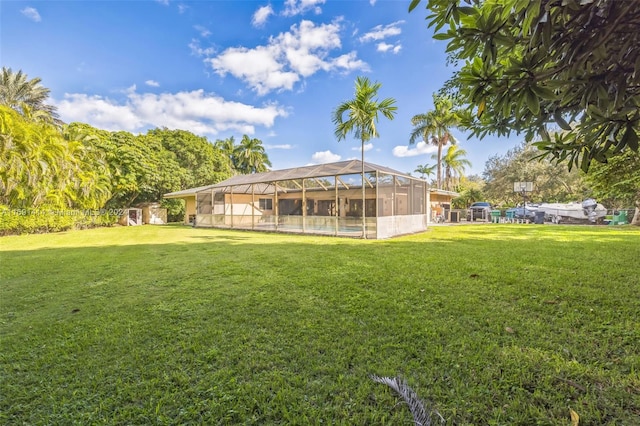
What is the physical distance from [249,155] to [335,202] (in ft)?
78.8

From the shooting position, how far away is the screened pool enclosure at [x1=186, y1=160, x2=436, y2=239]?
12.6m

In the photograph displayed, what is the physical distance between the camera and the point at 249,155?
36250mm

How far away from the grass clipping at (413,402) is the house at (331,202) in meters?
9.97

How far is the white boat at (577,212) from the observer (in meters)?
21.4

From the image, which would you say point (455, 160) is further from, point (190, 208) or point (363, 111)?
point (190, 208)

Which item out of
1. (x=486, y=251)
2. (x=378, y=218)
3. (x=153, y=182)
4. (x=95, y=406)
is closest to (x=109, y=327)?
(x=95, y=406)

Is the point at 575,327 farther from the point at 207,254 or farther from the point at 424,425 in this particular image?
the point at 207,254

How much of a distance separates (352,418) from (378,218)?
1050cm

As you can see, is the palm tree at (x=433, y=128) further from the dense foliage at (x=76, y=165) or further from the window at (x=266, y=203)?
the dense foliage at (x=76, y=165)

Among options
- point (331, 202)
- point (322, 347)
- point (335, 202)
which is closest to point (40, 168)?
point (335, 202)

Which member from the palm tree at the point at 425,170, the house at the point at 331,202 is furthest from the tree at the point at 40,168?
the palm tree at the point at 425,170

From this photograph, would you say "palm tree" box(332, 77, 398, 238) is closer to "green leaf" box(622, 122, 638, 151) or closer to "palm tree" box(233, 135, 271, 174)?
"green leaf" box(622, 122, 638, 151)

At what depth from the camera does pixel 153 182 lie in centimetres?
2325

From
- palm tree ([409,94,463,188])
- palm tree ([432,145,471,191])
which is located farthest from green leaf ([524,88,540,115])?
palm tree ([432,145,471,191])
